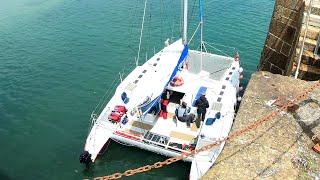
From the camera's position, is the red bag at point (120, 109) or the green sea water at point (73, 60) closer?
the green sea water at point (73, 60)

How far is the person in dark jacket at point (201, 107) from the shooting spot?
51.4 feet

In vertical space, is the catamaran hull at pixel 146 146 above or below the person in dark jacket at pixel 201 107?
below

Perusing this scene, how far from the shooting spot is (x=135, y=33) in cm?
2756

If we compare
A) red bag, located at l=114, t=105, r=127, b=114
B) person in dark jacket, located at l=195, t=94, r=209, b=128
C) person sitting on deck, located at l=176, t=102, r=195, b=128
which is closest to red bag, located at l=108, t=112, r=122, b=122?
red bag, located at l=114, t=105, r=127, b=114

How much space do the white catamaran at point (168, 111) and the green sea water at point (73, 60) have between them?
0.93m

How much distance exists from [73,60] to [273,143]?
1688 cm

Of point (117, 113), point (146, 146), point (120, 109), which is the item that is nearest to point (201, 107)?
point (146, 146)

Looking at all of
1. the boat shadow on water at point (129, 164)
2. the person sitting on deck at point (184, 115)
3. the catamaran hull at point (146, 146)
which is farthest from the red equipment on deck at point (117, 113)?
the person sitting on deck at point (184, 115)

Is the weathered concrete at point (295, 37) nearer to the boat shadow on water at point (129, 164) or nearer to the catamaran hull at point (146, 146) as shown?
the catamaran hull at point (146, 146)

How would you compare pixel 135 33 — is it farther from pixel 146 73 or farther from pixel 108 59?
pixel 146 73

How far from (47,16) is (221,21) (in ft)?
48.3

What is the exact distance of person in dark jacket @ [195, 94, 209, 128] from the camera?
15.7m

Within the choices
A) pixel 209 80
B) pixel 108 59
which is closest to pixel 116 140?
pixel 209 80

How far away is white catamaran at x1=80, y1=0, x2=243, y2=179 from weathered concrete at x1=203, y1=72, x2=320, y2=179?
289 centimetres
